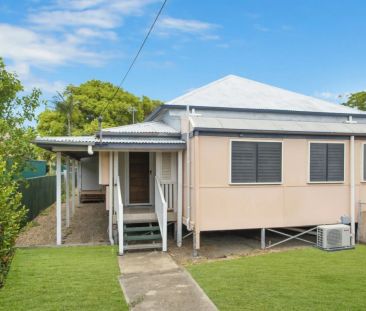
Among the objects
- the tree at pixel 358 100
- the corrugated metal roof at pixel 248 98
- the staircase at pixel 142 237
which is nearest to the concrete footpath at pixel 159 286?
the staircase at pixel 142 237

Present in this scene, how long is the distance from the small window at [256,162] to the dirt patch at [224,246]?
1822 millimetres

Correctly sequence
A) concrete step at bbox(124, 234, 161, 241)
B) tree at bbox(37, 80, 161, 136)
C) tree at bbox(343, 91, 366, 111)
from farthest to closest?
1. tree at bbox(37, 80, 161, 136)
2. tree at bbox(343, 91, 366, 111)
3. concrete step at bbox(124, 234, 161, 241)

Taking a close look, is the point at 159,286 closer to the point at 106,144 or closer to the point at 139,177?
the point at 106,144

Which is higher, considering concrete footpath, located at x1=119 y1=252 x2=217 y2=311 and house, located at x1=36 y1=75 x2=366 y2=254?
house, located at x1=36 y1=75 x2=366 y2=254

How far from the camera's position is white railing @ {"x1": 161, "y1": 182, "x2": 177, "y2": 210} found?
10.8 meters

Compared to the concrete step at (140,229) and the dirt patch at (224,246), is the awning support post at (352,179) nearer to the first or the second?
the dirt patch at (224,246)

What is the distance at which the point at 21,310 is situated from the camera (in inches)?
201

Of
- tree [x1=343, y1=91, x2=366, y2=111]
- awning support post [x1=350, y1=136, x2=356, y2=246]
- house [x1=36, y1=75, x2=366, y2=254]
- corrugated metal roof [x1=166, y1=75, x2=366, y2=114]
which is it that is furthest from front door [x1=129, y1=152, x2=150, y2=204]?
tree [x1=343, y1=91, x2=366, y2=111]

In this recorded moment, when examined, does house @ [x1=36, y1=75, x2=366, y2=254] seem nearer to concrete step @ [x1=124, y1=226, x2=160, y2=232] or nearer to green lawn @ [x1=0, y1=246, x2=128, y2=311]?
concrete step @ [x1=124, y1=226, x2=160, y2=232]

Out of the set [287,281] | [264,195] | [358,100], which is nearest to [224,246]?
[264,195]

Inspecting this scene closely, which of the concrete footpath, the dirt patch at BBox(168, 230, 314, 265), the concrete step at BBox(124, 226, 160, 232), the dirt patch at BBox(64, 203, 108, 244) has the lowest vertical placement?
the dirt patch at BBox(64, 203, 108, 244)

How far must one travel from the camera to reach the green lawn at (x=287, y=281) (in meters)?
5.43

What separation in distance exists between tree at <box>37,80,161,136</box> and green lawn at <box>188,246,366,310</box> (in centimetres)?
2621

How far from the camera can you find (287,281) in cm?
648
